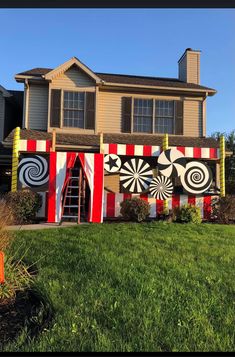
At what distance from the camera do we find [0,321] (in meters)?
4.80

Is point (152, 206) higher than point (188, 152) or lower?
lower

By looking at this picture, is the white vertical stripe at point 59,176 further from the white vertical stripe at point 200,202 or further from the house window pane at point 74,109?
the house window pane at point 74,109

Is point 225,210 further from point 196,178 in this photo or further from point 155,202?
point 155,202

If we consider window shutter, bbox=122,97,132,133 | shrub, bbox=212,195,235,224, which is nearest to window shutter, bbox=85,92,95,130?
window shutter, bbox=122,97,132,133

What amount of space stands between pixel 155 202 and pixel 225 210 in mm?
2257

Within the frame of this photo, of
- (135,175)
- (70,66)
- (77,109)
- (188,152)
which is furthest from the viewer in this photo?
(77,109)

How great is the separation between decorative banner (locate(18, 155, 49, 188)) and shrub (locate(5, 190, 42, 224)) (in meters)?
0.88

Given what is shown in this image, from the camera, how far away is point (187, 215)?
12.7m

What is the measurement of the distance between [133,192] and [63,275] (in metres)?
8.68

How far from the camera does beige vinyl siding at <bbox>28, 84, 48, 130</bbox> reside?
1797 centimetres

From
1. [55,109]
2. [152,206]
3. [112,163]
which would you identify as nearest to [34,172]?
[112,163]

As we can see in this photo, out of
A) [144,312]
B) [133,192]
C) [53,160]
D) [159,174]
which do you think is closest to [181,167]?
[159,174]

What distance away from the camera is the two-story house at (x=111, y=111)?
17562 millimetres

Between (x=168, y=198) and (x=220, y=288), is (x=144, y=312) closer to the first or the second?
(x=220, y=288)
